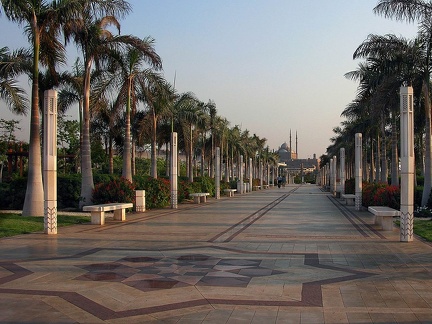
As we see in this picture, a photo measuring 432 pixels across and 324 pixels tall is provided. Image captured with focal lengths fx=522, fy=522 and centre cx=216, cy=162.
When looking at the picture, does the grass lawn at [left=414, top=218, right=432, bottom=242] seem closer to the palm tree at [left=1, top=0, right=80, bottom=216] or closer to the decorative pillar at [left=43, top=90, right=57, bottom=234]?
the decorative pillar at [left=43, top=90, right=57, bottom=234]

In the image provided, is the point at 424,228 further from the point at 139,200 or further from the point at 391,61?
the point at 139,200

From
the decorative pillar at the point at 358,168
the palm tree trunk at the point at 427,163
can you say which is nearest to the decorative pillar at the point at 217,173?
the decorative pillar at the point at 358,168

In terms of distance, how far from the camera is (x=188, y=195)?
101 feet

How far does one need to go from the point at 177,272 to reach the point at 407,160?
6.73 metres

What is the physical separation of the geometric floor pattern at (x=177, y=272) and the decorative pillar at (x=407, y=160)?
4.59m

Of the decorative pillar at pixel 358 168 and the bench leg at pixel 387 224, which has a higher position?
the decorative pillar at pixel 358 168

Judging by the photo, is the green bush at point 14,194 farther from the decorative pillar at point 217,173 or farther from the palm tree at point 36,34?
the decorative pillar at point 217,173

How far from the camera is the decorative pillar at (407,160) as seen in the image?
1245 centimetres

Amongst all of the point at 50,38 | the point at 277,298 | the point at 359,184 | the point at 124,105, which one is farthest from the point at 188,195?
the point at 277,298

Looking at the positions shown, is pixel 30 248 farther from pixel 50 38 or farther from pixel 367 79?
pixel 367 79

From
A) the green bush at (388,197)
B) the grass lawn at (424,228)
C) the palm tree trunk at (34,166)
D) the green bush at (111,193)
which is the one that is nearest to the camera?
the grass lawn at (424,228)

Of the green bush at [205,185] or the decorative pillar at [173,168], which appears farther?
the green bush at [205,185]

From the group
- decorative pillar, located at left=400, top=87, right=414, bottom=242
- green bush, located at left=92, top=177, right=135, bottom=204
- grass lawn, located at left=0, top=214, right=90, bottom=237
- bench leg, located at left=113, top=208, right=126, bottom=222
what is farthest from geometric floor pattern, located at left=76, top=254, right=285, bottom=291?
green bush, located at left=92, top=177, right=135, bottom=204

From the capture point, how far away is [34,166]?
57.3 ft
